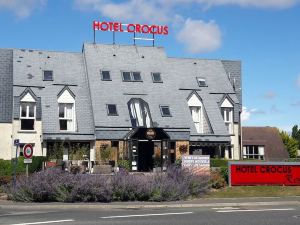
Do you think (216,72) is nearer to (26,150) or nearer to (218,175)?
(218,175)

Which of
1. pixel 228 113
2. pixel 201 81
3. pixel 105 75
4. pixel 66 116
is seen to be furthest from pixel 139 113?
pixel 228 113

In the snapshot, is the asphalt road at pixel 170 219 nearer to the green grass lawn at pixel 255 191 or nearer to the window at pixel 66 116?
the green grass lawn at pixel 255 191

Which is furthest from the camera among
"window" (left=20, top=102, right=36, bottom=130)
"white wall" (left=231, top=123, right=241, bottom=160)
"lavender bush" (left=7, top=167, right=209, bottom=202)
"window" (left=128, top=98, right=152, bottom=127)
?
"white wall" (left=231, top=123, right=241, bottom=160)

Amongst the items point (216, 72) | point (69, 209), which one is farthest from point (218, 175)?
point (216, 72)

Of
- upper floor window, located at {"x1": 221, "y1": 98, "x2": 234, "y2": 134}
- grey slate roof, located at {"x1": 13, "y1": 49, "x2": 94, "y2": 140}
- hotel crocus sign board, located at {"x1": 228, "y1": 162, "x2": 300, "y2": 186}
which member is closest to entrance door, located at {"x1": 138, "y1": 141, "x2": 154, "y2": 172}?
grey slate roof, located at {"x1": 13, "y1": 49, "x2": 94, "y2": 140}

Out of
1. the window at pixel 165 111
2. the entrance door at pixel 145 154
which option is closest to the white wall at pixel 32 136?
the entrance door at pixel 145 154

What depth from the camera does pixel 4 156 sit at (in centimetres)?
3900

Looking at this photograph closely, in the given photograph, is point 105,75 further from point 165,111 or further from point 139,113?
point 165,111

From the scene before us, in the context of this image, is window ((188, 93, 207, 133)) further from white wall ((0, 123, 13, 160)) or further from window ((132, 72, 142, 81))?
white wall ((0, 123, 13, 160))

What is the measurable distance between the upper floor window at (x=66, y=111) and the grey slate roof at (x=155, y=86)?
1900 millimetres

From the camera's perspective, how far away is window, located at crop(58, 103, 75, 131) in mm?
40625

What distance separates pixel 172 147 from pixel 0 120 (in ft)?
46.0

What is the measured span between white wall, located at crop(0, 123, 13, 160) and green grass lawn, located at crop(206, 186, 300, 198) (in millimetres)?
20147

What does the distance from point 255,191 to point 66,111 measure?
20.7 metres
